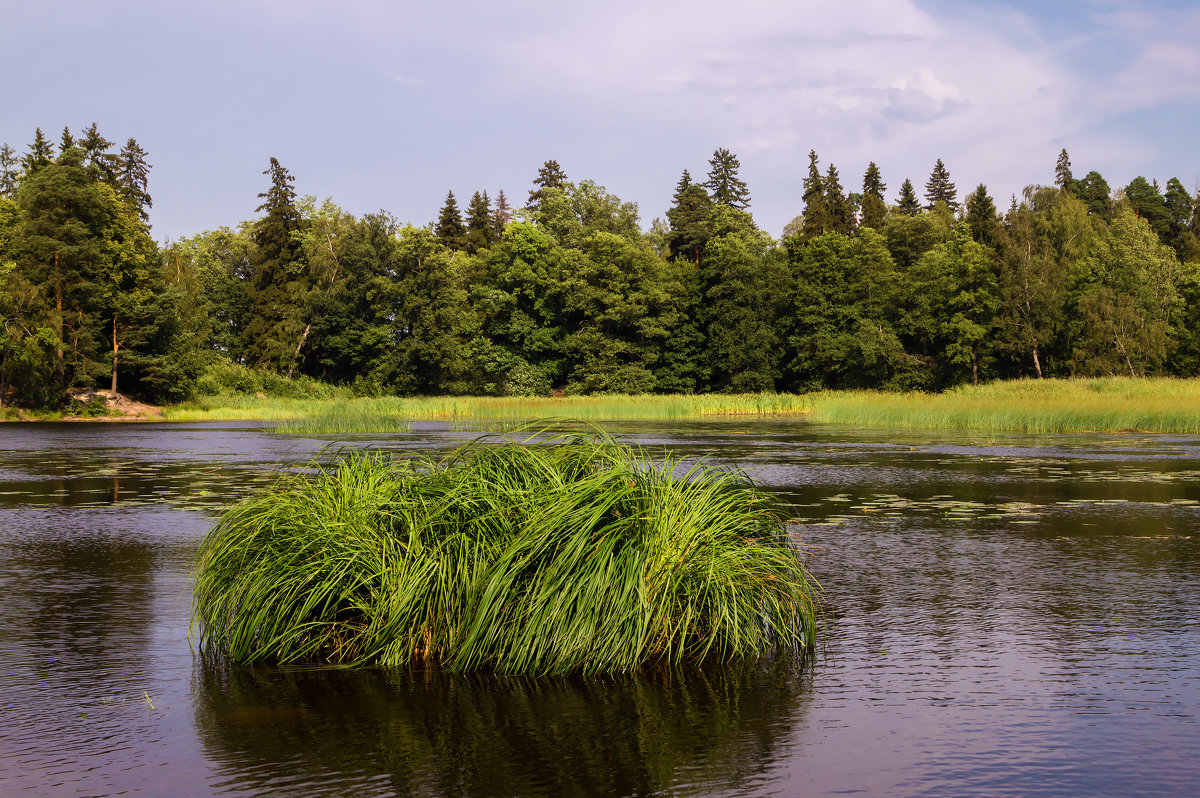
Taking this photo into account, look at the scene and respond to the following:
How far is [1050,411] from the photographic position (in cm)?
3338

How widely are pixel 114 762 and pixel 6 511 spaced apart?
1192cm

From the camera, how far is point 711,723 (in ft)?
18.3

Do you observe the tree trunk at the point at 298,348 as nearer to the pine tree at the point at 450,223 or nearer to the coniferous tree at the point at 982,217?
the pine tree at the point at 450,223

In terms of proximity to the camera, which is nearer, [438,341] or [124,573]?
[124,573]

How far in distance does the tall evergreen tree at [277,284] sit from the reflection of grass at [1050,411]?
42650mm

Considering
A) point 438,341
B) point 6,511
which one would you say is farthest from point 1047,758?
point 438,341

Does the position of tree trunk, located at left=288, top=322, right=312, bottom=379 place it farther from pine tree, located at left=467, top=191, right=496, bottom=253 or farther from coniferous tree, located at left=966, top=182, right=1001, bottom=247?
coniferous tree, located at left=966, top=182, right=1001, bottom=247

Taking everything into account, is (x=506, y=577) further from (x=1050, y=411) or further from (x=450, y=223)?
(x=450, y=223)

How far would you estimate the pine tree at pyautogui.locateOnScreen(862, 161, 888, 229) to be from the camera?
79812 mm

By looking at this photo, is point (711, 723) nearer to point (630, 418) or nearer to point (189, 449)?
point (189, 449)

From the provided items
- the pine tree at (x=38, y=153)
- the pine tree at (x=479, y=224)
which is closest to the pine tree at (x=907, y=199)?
the pine tree at (x=479, y=224)

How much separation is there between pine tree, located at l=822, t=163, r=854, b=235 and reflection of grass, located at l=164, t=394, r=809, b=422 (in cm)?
3425

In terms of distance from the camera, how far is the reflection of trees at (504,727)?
15.8 feet

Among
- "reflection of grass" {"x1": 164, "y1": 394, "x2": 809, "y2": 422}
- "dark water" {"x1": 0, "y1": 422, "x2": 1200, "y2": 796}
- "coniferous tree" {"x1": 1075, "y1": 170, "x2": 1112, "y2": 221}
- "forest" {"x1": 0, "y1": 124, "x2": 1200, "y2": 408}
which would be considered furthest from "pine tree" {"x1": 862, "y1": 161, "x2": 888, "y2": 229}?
"dark water" {"x1": 0, "y1": 422, "x2": 1200, "y2": 796}
